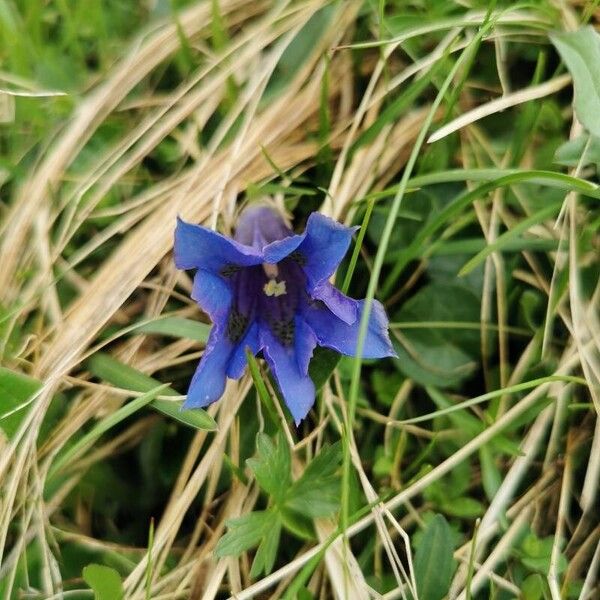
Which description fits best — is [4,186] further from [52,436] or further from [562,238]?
[562,238]

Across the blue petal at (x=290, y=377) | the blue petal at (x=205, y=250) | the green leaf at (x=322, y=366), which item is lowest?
the green leaf at (x=322, y=366)

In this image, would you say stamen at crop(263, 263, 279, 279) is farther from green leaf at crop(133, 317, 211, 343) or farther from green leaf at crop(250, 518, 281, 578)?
green leaf at crop(250, 518, 281, 578)

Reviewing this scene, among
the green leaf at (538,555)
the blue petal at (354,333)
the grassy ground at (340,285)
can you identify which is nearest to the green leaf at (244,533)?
the grassy ground at (340,285)

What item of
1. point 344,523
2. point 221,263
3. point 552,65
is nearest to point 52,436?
point 221,263

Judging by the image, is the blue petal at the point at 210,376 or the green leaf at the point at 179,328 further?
the green leaf at the point at 179,328

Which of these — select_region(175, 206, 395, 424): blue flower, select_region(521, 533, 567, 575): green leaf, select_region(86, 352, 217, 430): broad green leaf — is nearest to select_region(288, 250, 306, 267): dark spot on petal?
select_region(175, 206, 395, 424): blue flower

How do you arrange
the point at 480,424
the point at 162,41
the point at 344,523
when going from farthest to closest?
the point at 162,41
the point at 480,424
the point at 344,523

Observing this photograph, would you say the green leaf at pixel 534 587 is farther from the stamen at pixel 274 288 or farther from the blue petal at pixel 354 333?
the stamen at pixel 274 288
